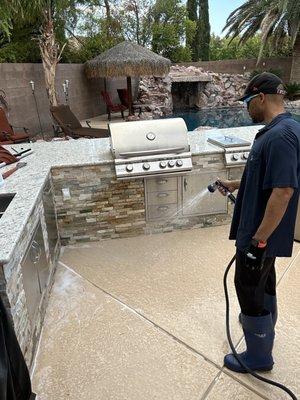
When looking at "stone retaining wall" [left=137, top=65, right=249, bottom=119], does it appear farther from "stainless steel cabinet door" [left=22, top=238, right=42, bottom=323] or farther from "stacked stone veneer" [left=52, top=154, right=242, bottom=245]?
"stainless steel cabinet door" [left=22, top=238, right=42, bottom=323]

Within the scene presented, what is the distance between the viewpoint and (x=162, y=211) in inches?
→ 140

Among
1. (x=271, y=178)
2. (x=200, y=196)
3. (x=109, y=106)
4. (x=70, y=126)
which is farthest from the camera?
(x=109, y=106)

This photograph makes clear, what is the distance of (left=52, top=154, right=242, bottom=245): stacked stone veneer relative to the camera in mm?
3217

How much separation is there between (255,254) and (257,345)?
0.68 metres

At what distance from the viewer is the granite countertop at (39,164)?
5.98 feet

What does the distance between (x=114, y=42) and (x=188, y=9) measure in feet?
23.6

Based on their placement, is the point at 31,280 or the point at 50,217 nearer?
the point at 31,280

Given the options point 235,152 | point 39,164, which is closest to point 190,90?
point 235,152

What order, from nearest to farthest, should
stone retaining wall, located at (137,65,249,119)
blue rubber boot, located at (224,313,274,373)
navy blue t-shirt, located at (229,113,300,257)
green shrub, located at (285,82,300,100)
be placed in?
navy blue t-shirt, located at (229,113,300,257), blue rubber boot, located at (224,313,274,373), stone retaining wall, located at (137,65,249,119), green shrub, located at (285,82,300,100)

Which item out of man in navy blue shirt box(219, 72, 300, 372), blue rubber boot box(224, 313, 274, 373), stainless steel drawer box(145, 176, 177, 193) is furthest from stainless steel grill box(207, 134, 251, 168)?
blue rubber boot box(224, 313, 274, 373)

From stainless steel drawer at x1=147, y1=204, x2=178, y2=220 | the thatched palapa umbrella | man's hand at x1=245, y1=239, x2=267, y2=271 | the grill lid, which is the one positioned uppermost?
the thatched palapa umbrella

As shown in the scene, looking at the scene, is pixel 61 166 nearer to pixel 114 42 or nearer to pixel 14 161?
pixel 14 161

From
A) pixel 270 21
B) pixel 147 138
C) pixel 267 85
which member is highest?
pixel 270 21

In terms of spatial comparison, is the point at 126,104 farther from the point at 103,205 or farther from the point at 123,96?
the point at 103,205
